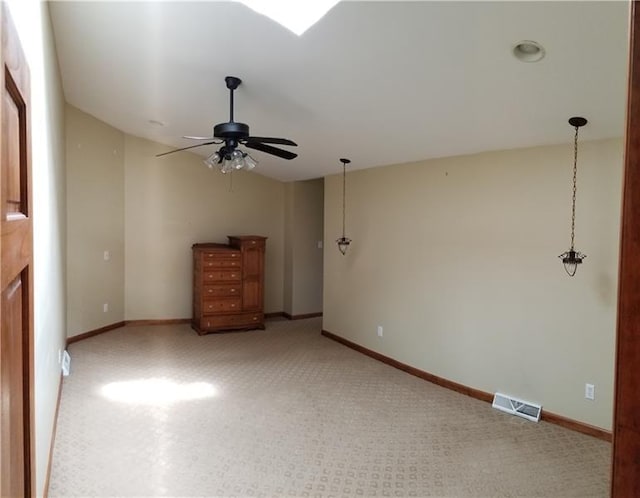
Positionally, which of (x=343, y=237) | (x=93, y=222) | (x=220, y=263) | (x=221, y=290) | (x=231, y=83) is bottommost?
(x=221, y=290)

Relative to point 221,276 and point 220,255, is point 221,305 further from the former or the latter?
point 220,255

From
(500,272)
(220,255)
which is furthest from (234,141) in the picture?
(220,255)

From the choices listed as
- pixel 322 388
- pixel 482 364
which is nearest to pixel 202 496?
pixel 322 388

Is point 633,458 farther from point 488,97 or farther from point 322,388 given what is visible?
point 322,388

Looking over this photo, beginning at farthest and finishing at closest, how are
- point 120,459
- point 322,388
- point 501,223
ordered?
point 322,388, point 501,223, point 120,459

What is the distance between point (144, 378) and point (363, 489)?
8.69 ft

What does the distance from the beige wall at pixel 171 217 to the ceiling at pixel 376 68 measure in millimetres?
1935

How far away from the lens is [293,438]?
307cm

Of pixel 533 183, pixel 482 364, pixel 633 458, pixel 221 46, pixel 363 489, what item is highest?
pixel 221 46

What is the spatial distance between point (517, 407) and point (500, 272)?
44.8 inches

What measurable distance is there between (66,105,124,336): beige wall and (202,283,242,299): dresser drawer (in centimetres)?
129

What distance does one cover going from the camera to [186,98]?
3.84 metres

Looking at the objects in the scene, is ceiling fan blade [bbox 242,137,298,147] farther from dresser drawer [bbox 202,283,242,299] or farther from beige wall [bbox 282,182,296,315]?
beige wall [bbox 282,182,296,315]

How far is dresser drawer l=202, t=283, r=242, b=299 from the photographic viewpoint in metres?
5.86
